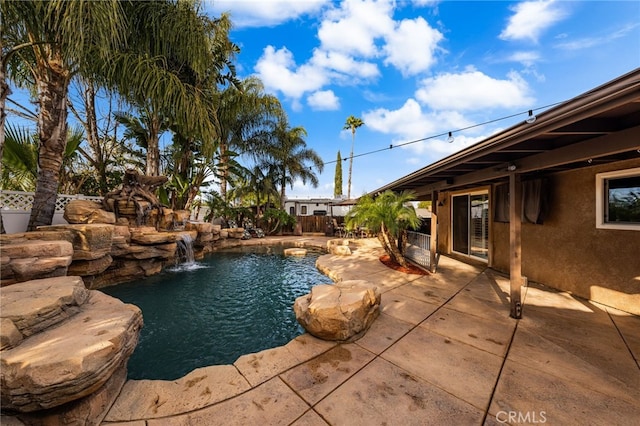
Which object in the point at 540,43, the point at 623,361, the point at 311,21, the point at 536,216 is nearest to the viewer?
the point at 623,361

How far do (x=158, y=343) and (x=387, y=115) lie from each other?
808 inches

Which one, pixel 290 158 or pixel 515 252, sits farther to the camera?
pixel 290 158

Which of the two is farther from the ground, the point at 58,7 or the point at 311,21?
the point at 311,21

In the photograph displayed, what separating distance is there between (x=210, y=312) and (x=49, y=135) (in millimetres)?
5722

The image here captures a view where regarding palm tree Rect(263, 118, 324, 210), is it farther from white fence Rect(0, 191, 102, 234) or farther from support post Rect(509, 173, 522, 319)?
support post Rect(509, 173, 522, 319)

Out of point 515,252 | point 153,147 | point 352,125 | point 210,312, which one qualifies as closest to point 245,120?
point 153,147

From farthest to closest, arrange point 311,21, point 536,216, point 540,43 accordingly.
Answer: point 311,21
point 540,43
point 536,216

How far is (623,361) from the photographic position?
2.43m

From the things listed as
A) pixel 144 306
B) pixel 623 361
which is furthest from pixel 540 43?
pixel 144 306

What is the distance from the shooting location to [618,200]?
3.67 m

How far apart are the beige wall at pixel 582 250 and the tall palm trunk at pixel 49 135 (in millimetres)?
11001

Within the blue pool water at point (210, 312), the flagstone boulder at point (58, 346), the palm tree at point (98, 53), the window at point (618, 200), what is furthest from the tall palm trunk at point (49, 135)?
the window at point (618, 200)

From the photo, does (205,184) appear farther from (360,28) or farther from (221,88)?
(360,28)

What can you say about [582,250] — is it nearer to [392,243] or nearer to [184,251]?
[392,243]
